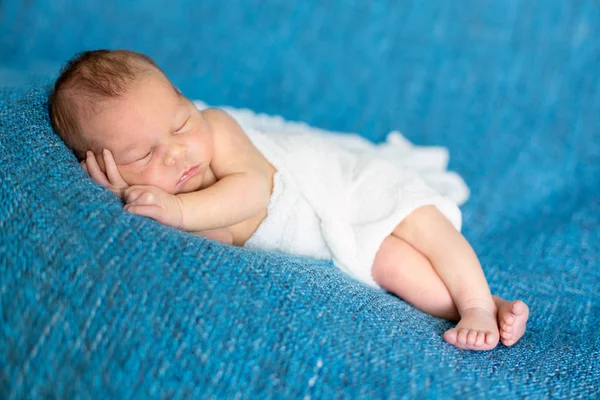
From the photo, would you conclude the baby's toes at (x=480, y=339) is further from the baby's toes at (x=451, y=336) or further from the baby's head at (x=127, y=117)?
the baby's head at (x=127, y=117)

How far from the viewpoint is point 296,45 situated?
2.11 m

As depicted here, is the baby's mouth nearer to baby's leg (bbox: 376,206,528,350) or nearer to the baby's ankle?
baby's leg (bbox: 376,206,528,350)

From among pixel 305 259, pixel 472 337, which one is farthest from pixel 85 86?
pixel 472 337

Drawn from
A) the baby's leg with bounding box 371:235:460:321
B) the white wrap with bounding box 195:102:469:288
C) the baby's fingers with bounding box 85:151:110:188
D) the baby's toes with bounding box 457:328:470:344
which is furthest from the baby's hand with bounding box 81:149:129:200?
the baby's toes with bounding box 457:328:470:344

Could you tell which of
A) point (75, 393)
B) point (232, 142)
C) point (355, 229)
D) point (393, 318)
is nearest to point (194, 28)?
point (232, 142)

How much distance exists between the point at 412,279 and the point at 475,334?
0.21 meters

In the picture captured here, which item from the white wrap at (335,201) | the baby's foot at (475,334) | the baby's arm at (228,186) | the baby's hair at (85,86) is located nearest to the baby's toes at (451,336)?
the baby's foot at (475,334)

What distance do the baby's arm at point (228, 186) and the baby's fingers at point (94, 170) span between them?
13 centimetres

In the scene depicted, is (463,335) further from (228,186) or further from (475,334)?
(228,186)

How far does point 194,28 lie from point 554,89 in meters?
1.18

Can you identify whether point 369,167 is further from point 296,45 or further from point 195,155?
point 296,45

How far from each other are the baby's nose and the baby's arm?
62 mm

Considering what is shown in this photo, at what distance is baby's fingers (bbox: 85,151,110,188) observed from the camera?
1.07 meters

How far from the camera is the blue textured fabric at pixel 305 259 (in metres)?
0.78
